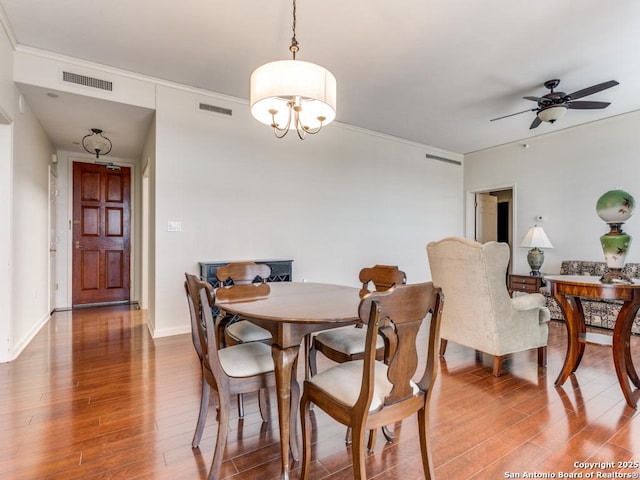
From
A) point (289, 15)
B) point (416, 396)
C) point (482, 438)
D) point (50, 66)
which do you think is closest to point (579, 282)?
point (482, 438)

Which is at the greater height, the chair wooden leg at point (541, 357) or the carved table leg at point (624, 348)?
the carved table leg at point (624, 348)

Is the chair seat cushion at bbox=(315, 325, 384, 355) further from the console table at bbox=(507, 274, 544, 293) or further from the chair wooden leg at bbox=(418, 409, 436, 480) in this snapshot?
the console table at bbox=(507, 274, 544, 293)

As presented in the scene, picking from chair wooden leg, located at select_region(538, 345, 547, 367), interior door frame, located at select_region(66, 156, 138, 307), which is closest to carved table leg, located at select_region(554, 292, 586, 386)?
chair wooden leg, located at select_region(538, 345, 547, 367)

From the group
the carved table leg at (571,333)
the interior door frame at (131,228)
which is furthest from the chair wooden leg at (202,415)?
the interior door frame at (131,228)

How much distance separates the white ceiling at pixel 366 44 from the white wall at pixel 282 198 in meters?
0.60

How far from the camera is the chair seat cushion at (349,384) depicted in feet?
4.29

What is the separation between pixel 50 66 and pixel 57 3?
2.91ft

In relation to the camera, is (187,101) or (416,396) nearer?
(416,396)

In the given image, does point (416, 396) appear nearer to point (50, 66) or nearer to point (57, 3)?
point (57, 3)

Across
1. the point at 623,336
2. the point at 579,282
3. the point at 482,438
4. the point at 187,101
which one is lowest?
the point at 482,438

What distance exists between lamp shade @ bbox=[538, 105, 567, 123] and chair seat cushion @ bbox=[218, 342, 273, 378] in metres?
3.93

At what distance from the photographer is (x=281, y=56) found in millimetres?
3250

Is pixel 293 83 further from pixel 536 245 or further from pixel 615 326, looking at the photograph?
pixel 536 245

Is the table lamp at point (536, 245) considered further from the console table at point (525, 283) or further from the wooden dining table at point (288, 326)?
the wooden dining table at point (288, 326)
